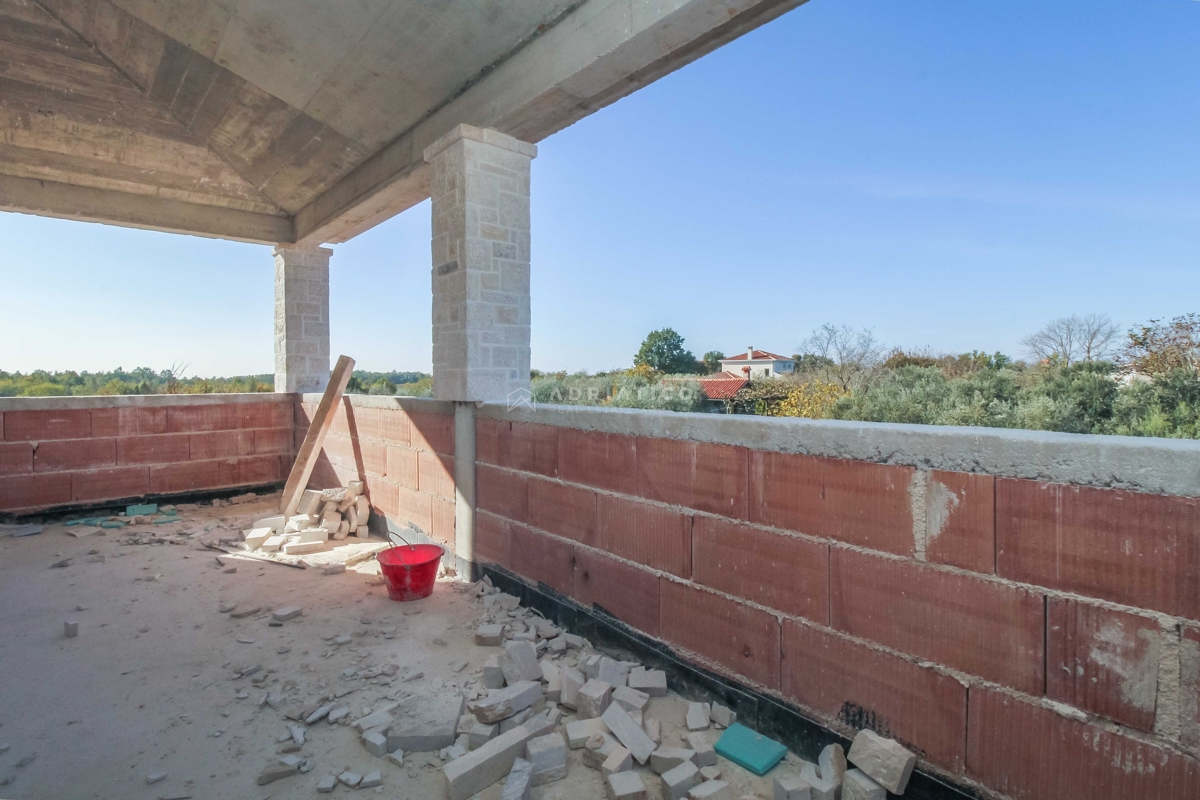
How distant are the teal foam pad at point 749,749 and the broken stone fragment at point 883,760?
34 cm

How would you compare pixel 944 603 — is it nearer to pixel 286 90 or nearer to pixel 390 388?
pixel 286 90

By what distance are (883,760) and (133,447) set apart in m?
7.95

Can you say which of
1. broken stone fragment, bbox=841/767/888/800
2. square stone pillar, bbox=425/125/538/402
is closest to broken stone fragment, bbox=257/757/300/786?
broken stone fragment, bbox=841/767/888/800

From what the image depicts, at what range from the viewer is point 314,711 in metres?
2.76

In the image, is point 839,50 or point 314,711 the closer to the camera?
point 314,711

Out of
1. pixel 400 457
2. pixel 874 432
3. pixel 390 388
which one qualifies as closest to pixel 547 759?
pixel 874 432

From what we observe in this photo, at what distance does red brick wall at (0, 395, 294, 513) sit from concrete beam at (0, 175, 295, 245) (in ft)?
7.01

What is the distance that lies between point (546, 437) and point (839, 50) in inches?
415

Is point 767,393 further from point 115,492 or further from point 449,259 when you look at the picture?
point 115,492

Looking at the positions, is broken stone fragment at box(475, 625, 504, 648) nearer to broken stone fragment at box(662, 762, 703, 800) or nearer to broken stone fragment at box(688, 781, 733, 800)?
broken stone fragment at box(662, 762, 703, 800)

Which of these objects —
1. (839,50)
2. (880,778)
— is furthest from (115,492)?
(839,50)

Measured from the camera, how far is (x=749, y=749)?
2.39 m

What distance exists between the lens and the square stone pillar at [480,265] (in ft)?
14.5

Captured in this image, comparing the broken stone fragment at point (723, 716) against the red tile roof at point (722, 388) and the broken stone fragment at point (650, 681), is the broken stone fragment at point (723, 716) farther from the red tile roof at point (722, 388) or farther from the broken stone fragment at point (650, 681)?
the red tile roof at point (722, 388)
